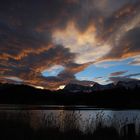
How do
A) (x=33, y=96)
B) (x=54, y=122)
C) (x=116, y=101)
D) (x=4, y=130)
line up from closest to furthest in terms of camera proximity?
(x=4, y=130)
(x=54, y=122)
(x=116, y=101)
(x=33, y=96)

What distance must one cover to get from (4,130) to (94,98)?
524ft

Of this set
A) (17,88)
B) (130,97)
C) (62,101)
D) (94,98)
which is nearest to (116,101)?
(130,97)

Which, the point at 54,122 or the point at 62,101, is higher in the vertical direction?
the point at 62,101

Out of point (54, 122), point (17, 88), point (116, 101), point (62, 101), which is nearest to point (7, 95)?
point (17, 88)

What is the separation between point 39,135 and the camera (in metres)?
12.1

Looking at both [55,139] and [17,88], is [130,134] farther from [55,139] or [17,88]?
[17,88]

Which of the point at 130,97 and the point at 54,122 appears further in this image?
the point at 130,97

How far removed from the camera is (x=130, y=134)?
1174 cm

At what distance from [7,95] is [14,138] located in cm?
16607

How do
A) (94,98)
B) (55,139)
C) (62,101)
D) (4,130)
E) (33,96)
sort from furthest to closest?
(62,101) → (33,96) → (94,98) → (4,130) → (55,139)

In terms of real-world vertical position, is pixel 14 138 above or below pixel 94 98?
below

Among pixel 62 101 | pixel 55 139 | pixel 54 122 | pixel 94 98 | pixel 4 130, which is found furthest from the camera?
pixel 62 101

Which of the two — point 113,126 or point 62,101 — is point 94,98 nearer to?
point 62,101

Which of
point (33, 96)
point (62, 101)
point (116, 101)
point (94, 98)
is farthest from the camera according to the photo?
point (62, 101)
